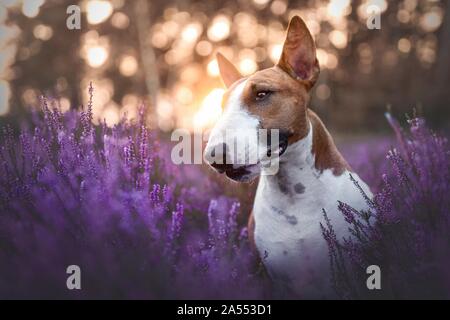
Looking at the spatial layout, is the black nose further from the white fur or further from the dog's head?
the white fur

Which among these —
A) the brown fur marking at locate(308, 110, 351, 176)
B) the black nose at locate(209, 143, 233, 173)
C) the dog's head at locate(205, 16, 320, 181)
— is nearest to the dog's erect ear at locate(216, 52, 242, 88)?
the dog's head at locate(205, 16, 320, 181)

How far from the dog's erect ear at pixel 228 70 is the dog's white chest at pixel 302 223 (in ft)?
3.13

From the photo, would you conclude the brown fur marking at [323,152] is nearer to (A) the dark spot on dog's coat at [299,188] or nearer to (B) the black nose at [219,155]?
(A) the dark spot on dog's coat at [299,188]

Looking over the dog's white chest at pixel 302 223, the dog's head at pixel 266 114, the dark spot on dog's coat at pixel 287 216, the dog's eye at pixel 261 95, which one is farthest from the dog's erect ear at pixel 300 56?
the dark spot on dog's coat at pixel 287 216

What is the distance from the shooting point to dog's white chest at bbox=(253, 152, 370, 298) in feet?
9.32

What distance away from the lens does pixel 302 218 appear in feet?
9.43

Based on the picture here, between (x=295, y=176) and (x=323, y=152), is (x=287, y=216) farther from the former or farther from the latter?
(x=323, y=152)

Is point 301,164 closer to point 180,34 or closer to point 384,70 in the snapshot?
point 180,34

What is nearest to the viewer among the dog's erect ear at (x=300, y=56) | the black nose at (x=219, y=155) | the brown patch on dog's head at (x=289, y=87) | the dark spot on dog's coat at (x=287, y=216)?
the black nose at (x=219, y=155)

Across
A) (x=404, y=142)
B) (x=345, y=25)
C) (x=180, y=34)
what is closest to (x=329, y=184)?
(x=404, y=142)

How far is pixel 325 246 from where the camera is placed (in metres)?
2.82

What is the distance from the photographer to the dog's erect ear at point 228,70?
3.63 metres

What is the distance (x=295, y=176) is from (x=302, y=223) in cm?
27

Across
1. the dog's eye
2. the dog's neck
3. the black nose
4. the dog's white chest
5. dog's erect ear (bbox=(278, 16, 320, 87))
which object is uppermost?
dog's erect ear (bbox=(278, 16, 320, 87))
